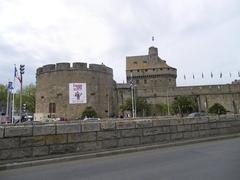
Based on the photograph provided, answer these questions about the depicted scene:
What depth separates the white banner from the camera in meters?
53.7

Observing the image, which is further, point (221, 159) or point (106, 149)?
point (106, 149)

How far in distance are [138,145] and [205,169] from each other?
10.6 feet

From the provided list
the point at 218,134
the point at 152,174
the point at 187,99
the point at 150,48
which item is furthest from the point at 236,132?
the point at 150,48

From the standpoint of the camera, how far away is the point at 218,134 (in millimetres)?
11461

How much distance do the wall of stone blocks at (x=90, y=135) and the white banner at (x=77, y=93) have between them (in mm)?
43926

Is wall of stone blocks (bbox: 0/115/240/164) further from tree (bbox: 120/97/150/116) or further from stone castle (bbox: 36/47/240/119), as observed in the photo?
tree (bbox: 120/97/150/116)

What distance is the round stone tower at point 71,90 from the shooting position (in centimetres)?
5375

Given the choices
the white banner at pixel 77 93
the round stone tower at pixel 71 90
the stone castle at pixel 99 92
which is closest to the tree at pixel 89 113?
the round stone tower at pixel 71 90

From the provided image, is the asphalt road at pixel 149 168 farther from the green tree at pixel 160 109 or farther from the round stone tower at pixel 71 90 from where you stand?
the green tree at pixel 160 109

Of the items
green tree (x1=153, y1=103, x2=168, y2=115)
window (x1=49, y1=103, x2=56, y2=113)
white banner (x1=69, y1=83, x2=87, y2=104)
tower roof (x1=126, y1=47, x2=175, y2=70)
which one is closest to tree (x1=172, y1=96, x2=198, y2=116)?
green tree (x1=153, y1=103, x2=168, y2=115)

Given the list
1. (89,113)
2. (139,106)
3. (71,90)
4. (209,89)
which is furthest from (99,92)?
(209,89)

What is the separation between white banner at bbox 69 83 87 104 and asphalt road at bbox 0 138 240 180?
151ft

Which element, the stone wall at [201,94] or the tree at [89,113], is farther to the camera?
the stone wall at [201,94]

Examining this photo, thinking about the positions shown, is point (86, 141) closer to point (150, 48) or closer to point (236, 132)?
point (236, 132)
